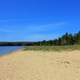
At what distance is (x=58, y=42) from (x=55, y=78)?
104961 millimetres

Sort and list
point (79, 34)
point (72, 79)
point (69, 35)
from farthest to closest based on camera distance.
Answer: point (69, 35), point (79, 34), point (72, 79)

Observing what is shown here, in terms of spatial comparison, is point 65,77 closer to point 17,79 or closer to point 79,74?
point 79,74

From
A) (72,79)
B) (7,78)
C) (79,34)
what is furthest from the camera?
(79,34)

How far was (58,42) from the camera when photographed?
11806 centimetres

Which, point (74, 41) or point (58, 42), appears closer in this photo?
point (74, 41)

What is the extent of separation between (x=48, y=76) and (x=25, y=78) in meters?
1.23

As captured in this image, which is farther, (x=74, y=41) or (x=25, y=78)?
(x=74, y=41)

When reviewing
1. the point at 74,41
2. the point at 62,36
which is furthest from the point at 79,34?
the point at 62,36

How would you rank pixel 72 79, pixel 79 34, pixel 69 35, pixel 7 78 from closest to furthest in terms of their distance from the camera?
pixel 72 79 < pixel 7 78 < pixel 79 34 < pixel 69 35

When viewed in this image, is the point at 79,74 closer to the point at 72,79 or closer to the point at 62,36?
the point at 72,79

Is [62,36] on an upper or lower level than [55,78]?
upper

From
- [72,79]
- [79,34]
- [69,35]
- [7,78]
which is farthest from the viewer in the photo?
[69,35]

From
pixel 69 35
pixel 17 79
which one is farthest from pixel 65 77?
pixel 69 35

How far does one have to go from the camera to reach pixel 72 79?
1281cm
